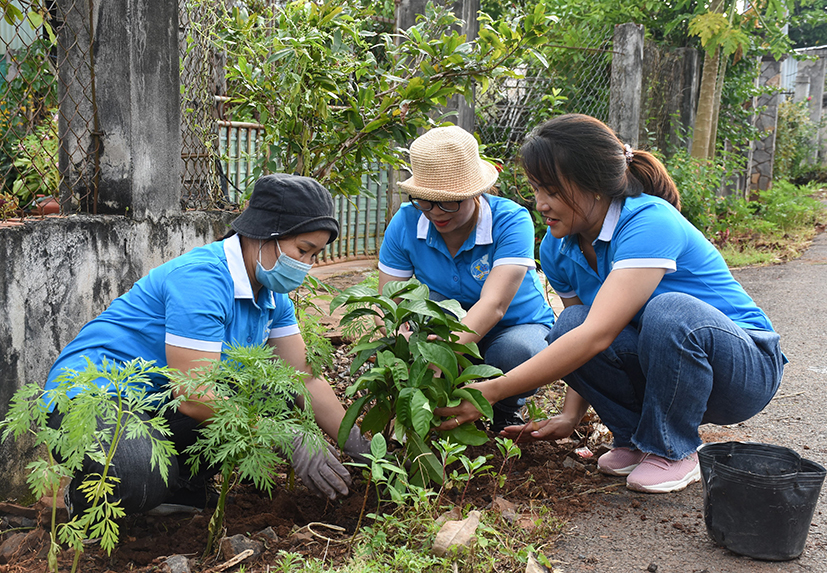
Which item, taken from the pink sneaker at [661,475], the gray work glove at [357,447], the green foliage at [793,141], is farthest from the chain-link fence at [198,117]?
the green foliage at [793,141]

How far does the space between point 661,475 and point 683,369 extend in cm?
42

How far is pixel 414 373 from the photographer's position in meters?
2.33

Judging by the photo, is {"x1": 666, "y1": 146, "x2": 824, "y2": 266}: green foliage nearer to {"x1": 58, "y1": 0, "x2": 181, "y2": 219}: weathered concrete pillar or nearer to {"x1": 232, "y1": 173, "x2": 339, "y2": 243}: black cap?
{"x1": 58, "y1": 0, "x2": 181, "y2": 219}: weathered concrete pillar

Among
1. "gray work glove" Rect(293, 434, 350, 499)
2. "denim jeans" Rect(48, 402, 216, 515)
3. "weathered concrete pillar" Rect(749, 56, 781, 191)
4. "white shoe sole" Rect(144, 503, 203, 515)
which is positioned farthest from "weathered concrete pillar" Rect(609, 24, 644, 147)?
"weathered concrete pillar" Rect(749, 56, 781, 191)

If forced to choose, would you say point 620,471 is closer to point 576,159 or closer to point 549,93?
point 576,159

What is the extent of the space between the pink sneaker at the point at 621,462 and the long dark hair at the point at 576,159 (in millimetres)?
998

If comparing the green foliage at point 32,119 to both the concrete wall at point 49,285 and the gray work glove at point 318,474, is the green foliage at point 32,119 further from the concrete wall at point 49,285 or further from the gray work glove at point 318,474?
the gray work glove at point 318,474

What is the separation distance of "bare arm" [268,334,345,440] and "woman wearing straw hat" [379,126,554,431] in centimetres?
56

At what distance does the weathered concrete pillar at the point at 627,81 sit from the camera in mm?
7445

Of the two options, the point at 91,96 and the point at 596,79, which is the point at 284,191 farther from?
the point at 596,79

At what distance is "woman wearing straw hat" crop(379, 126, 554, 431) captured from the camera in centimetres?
291

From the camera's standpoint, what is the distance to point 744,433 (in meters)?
3.38

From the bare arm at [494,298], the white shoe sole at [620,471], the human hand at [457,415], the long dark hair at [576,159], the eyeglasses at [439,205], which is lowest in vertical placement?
the white shoe sole at [620,471]

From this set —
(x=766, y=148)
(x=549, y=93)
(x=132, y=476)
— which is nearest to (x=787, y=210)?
(x=766, y=148)
